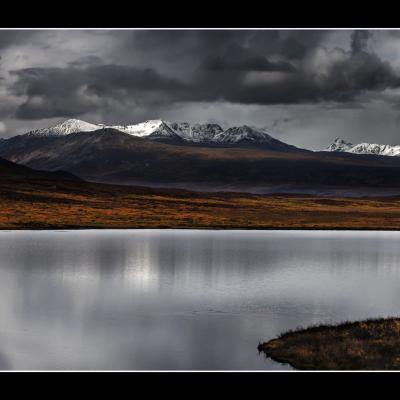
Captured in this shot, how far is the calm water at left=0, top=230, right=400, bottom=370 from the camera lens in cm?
2819

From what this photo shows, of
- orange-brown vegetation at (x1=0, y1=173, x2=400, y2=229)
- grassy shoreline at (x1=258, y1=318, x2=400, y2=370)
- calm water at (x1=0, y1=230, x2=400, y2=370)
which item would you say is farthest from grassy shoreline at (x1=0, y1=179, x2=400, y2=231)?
grassy shoreline at (x1=258, y1=318, x2=400, y2=370)

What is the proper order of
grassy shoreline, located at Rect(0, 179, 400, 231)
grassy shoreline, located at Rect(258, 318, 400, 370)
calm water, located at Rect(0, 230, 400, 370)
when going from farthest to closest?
1. grassy shoreline, located at Rect(0, 179, 400, 231)
2. calm water, located at Rect(0, 230, 400, 370)
3. grassy shoreline, located at Rect(258, 318, 400, 370)

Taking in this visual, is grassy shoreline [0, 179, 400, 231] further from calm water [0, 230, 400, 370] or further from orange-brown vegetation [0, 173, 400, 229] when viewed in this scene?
calm water [0, 230, 400, 370]

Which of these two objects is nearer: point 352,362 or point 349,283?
point 352,362

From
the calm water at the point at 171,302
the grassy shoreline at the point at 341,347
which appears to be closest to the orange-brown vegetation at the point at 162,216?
the calm water at the point at 171,302

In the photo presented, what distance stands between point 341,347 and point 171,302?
16422 millimetres

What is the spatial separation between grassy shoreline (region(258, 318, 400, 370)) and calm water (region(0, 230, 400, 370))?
969mm

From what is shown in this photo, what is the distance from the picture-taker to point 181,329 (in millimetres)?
32969

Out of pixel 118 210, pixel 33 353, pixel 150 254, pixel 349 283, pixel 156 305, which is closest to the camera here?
pixel 33 353

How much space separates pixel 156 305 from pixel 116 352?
12.3 meters

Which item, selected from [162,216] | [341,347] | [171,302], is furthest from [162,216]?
[341,347]

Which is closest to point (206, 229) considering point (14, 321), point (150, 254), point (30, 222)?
→ point (30, 222)

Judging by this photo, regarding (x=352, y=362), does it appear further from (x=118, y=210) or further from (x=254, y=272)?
(x=118, y=210)

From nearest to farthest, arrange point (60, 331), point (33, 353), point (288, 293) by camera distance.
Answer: point (33, 353) < point (60, 331) < point (288, 293)
